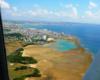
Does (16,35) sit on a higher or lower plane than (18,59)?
higher

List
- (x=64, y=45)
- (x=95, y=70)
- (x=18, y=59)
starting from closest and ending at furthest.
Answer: (x=95, y=70), (x=64, y=45), (x=18, y=59)

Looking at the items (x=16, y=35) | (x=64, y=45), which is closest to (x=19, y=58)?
(x=16, y=35)

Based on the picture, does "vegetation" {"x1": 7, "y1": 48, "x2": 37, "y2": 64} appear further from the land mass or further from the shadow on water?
the shadow on water

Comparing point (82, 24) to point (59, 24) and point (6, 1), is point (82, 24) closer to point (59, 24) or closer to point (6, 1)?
point (59, 24)

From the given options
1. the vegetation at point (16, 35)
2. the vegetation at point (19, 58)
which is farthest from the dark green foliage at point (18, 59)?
the vegetation at point (16, 35)

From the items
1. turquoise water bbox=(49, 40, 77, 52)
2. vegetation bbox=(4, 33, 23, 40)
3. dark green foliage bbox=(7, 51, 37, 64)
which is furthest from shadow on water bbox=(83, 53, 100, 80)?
vegetation bbox=(4, 33, 23, 40)

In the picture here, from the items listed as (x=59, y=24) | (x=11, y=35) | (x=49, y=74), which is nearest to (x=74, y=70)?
(x=49, y=74)

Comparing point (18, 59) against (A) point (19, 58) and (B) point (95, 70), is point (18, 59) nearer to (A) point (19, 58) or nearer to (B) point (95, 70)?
(A) point (19, 58)

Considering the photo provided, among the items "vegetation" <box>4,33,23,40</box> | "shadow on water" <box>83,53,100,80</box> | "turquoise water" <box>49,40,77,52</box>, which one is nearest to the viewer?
"shadow on water" <box>83,53,100,80</box>
